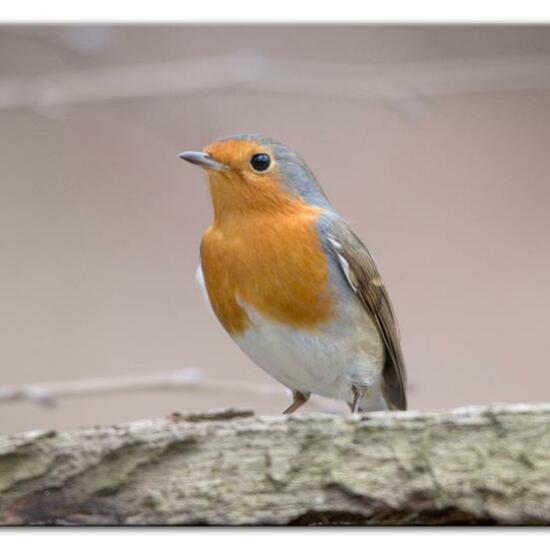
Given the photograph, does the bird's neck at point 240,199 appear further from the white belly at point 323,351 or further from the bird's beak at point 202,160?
the white belly at point 323,351

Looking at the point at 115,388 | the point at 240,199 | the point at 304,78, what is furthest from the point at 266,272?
the point at 304,78

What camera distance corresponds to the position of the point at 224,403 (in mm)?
3189

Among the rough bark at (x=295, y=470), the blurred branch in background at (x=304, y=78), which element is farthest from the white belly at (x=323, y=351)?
the blurred branch in background at (x=304, y=78)

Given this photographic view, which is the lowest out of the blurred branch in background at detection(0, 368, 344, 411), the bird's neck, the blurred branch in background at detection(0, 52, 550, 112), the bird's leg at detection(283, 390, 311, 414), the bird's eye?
the bird's leg at detection(283, 390, 311, 414)

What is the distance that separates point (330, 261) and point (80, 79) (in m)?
0.87

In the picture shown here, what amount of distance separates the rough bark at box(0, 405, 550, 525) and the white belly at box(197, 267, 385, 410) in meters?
0.32

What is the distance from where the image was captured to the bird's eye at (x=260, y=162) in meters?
2.00

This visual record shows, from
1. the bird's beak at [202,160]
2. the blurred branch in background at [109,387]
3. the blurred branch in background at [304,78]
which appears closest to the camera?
the blurred branch in background at [109,387]

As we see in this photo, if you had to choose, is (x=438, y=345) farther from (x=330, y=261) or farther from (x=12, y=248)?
(x=12, y=248)

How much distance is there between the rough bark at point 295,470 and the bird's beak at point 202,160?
0.49 meters

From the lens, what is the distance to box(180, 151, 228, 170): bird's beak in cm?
186

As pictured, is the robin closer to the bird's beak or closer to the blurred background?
the bird's beak

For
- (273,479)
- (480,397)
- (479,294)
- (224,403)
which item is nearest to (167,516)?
(273,479)

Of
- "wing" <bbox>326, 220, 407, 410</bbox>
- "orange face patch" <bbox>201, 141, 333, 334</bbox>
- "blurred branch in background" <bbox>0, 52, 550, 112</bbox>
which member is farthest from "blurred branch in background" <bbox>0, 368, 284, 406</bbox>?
"blurred branch in background" <bbox>0, 52, 550, 112</bbox>
